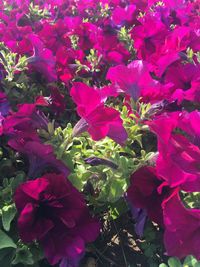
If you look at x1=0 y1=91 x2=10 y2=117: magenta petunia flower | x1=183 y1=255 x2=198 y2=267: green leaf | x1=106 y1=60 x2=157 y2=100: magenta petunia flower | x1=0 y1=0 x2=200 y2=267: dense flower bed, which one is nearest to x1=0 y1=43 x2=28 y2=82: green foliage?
x1=0 y1=0 x2=200 y2=267: dense flower bed

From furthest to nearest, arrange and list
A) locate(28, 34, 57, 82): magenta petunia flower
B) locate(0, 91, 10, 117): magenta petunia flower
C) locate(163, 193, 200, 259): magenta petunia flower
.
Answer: locate(28, 34, 57, 82): magenta petunia flower
locate(0, 91, 10, 117): magenta petunia flower
locate(163, 193, 200, 259): magenta petunia flower

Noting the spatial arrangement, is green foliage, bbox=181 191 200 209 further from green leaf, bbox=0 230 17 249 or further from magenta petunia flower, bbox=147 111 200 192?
green leaf, bbox=0 230 17 249

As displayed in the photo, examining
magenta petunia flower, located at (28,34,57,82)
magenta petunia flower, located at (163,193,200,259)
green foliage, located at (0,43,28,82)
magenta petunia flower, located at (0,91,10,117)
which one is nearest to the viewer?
magenta petunia flower, located at (163,193,200,259)

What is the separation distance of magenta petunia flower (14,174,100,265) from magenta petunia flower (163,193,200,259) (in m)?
0.27

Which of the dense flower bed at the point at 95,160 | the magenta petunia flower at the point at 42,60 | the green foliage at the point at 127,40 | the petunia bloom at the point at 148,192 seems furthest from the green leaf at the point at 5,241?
the green foliage at the point at 127,40

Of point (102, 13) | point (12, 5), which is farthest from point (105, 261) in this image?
point (12, 5)

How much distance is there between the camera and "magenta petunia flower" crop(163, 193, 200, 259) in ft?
3.66

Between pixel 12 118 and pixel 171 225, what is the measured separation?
0.58 meters

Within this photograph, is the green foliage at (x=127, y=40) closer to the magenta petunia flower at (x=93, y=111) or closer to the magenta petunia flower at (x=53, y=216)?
the magenta petunia flower at (x=93, y=111)

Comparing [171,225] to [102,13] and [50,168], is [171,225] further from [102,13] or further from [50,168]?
[102,13]

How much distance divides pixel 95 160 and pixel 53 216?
0.74 feet

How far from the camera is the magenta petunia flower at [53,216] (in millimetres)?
1197

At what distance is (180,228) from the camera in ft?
3.71

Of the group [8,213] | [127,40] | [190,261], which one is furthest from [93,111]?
[127,40]
